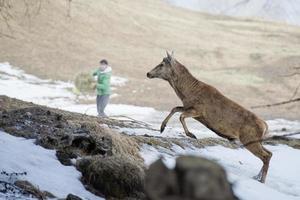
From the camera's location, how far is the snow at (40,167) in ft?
22.8

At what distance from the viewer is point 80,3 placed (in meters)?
47.6

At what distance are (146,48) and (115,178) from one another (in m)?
36.2

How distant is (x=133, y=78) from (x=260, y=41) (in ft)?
57.8

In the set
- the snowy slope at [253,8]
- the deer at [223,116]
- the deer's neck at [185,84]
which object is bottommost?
the deer at [223,116]

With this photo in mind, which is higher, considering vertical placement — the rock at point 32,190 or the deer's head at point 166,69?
the deer's head at point 166,69

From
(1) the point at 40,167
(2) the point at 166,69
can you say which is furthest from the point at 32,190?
(2) the point at 166,69

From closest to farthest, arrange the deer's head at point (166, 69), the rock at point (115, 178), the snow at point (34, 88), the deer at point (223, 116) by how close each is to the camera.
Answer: the rock at point (115, 178) < the deer at point (223, 116) < the deer's head at point (166, 69) < the snow at point (34, 88)

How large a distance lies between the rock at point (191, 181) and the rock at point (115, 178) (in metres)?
4.60

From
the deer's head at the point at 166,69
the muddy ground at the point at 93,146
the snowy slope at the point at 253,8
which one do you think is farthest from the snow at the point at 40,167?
the snowy slope at the point at 253,8

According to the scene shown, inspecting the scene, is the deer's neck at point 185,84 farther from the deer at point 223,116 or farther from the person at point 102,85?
the person at point 102,85

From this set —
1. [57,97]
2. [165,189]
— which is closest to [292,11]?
[57,97]

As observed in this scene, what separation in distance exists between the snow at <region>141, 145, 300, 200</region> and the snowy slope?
56.4 m

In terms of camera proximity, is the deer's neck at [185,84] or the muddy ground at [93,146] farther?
the deer's neck at [185,84]

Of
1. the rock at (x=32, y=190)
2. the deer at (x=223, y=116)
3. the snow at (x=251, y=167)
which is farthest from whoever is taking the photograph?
the deer at (x=223, y=116)
